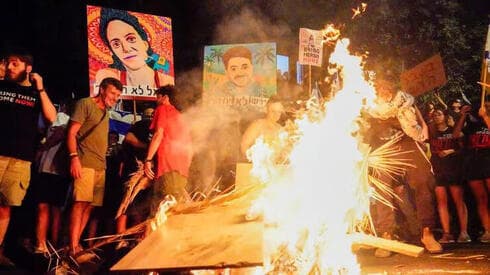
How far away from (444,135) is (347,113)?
4.77 metres

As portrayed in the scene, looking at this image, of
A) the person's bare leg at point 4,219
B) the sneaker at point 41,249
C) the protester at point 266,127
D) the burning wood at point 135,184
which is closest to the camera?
the person's bare leg at point 4,219

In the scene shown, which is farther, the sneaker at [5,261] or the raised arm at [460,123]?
the raised arm at [460,123]

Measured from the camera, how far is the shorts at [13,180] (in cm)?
681

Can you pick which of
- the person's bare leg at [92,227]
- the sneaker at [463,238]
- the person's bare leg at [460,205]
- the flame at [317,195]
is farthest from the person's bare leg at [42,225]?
the person's bare leg at [460,205]

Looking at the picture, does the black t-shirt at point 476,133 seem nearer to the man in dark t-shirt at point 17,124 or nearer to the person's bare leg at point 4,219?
the man in dark t-shirt at point 17,124

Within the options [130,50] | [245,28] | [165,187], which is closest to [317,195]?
[165,187]

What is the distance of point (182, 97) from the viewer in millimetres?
9484

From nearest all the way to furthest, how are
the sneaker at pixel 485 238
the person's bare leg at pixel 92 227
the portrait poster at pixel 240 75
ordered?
the person's bare leg at pixel 92 227, the sneaker at pixel 485 238, the portrait poster at pixel 240 75

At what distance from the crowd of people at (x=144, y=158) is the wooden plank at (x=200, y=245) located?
3.24 meters

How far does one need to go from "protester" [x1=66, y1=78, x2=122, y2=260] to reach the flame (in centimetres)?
355

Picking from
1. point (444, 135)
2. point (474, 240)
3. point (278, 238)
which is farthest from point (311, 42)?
point (278, 238)

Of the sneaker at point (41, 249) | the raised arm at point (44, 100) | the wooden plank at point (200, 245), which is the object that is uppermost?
the raised arm at point (44, 100)

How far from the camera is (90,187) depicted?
720 cm

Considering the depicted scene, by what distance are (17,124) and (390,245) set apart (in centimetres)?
587
